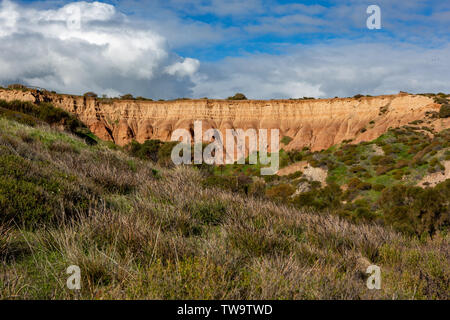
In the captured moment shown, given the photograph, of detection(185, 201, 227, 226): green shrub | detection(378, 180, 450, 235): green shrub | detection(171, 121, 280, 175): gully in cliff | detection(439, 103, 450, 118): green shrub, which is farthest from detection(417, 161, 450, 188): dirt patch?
detection(185, 201, 227, 226): green shrub

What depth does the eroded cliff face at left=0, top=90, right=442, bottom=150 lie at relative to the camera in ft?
185

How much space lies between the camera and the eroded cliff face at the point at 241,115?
56281 millimetres

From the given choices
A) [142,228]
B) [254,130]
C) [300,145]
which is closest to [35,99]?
[254,130]

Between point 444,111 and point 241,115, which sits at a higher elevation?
point 241,115

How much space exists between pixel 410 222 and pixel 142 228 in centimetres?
1918

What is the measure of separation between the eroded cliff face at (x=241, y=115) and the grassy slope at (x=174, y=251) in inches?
2097

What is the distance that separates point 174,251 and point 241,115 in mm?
63402

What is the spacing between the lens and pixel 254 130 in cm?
6216

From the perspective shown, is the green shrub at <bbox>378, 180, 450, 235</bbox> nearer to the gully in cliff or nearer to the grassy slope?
the grassy slope

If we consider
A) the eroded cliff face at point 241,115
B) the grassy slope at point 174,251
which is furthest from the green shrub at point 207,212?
the eroded cliff face at point 241,115

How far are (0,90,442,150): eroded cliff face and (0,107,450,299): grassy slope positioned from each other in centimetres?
5327

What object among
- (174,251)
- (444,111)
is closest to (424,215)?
(174,251)

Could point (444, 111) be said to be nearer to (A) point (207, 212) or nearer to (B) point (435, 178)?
(B) point (435, 178)

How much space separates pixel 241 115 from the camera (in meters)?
65.8
